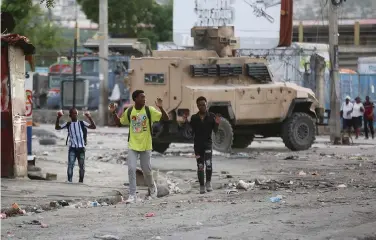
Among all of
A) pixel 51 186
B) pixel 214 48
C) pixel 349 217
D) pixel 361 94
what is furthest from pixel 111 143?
pixel 349 217

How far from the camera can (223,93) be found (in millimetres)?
24859

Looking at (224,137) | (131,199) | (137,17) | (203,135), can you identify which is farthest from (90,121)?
(137,17)

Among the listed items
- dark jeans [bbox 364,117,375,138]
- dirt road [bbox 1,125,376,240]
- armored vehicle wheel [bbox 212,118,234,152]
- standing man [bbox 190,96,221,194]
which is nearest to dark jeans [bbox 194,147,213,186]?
standing man [bbox 190,96,221,194]

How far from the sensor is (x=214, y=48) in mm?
26594

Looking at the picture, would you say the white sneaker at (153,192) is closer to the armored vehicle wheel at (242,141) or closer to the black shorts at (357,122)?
the armored vehicle wheel at (242,141)

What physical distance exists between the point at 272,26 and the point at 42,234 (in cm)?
3157

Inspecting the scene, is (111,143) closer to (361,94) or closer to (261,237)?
(361,94)

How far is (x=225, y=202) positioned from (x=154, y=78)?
1161cm

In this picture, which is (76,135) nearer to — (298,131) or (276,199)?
(276,199)

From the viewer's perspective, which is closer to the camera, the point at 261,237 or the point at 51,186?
the point at 261,237

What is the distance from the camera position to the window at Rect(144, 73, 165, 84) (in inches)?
979

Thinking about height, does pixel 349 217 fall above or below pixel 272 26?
below

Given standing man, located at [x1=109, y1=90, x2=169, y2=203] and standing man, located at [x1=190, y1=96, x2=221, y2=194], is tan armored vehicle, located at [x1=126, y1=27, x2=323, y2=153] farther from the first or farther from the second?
standing man, located at [x1=109, y1=90, x2=169, y2=203]

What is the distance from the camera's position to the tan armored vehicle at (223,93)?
24.6 m
